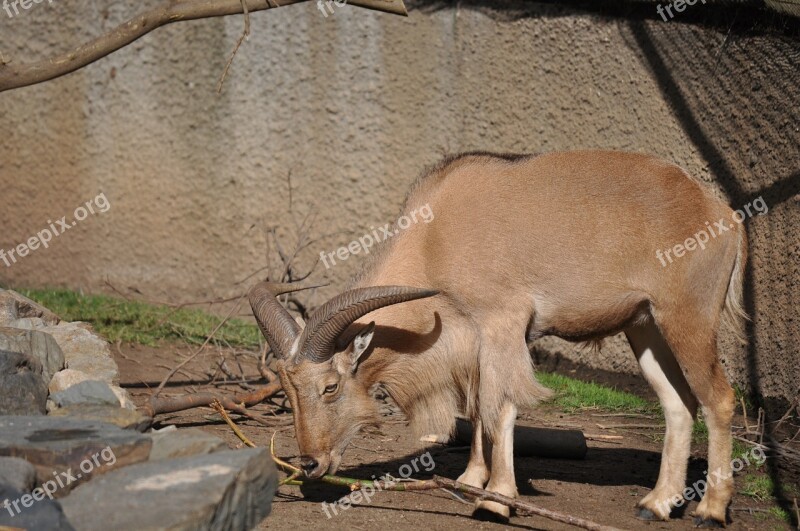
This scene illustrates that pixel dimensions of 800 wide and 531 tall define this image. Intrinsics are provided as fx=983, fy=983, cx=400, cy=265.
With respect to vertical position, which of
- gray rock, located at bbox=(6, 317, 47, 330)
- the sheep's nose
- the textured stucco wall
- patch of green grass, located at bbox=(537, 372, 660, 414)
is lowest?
patch of green grass, located at bbox=(537, 372, 660, 414)

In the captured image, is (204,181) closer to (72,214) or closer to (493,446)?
(72,214)

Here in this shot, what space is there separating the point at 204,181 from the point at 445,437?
5872 millimetres

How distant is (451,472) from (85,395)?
2.54 m

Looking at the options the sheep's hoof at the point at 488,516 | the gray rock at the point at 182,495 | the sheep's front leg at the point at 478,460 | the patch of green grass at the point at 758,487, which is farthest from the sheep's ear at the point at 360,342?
the patch of green grass at the point at 758,487

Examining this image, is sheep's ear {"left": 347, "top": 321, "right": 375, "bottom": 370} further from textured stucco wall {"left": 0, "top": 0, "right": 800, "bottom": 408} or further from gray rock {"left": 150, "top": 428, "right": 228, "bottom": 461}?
textured stucco wall {"left": 0, "top": 0, "right": 800, "bottom": 408}

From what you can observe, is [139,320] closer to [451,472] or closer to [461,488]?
[451,472]

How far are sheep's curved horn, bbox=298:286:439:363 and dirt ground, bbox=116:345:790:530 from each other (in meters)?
1.03

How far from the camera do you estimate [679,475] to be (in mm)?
6086

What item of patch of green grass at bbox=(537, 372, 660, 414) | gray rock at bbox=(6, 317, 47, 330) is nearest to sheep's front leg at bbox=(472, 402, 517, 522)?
patch of green grass at bbox=(537, 372, 660, 414)

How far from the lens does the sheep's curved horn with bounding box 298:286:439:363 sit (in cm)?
559

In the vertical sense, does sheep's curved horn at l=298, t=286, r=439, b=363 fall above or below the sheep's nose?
above

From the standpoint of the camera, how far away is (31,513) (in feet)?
13.4

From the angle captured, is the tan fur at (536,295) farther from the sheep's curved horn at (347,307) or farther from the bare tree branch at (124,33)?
the bare tree branch at (124,33)

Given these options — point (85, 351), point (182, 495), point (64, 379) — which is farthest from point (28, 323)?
point (182, 495)
